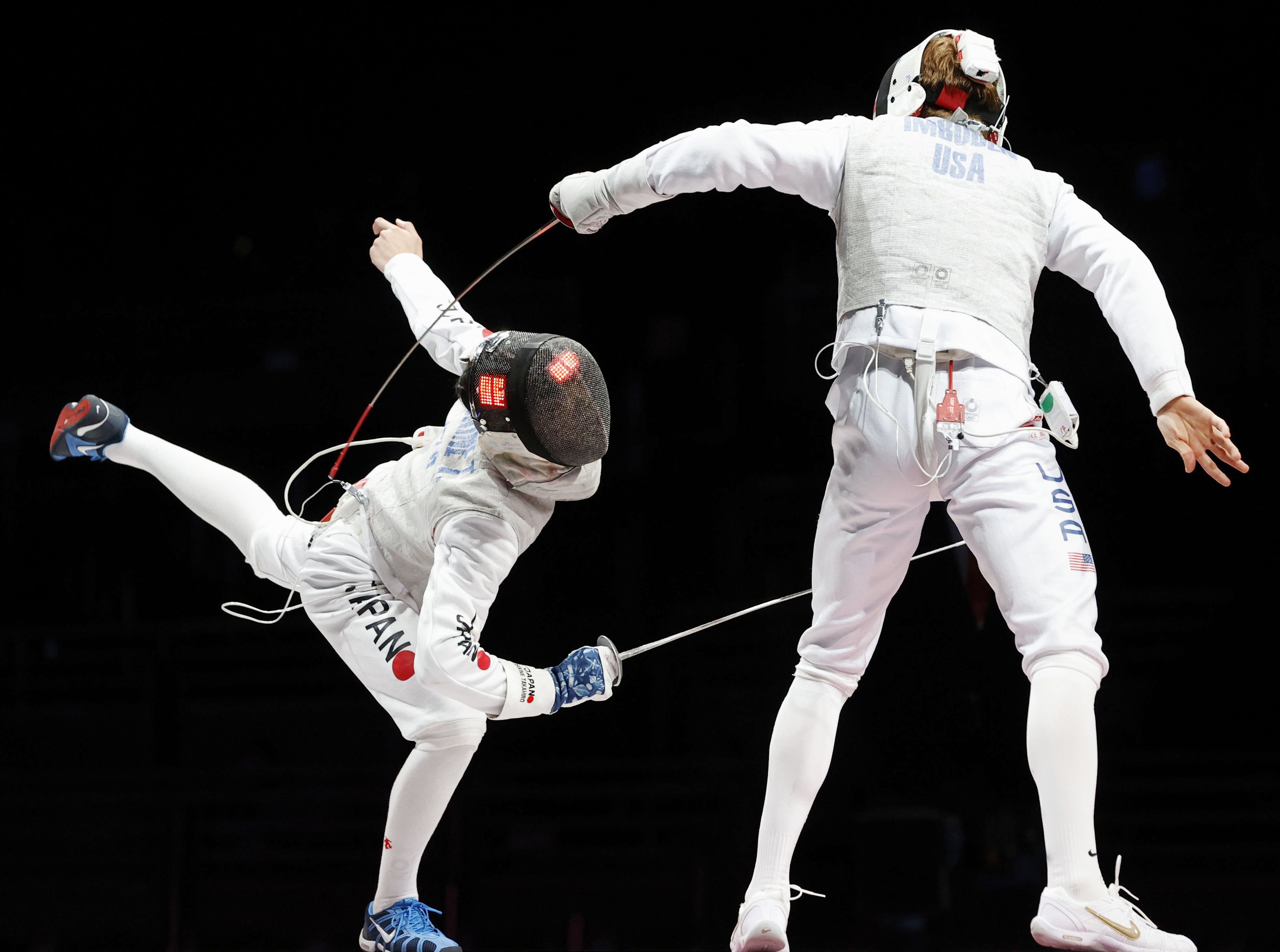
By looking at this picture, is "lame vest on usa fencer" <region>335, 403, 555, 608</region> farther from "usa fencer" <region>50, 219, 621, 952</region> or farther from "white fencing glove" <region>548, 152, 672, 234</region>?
"white fencing glove" <region>548, 152, 672, 234</region>

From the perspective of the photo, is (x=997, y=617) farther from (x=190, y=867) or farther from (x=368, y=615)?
(x=190, y=867)

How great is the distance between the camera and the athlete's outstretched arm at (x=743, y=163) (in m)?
2.03

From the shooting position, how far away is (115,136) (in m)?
3.84

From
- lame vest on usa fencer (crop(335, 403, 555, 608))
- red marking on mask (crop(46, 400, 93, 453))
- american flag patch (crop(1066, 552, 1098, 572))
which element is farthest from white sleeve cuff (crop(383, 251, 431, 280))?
american flag patch (crop(1066, 552, 1098, 572))

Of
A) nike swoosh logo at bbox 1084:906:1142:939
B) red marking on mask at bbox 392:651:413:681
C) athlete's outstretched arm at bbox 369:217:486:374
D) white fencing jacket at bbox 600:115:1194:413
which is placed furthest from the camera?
athlete's outstretched arm at bbox 369:217:486:374

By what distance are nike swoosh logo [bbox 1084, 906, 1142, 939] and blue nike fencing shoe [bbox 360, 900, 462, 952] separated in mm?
1129

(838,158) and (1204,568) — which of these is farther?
(1204,568)

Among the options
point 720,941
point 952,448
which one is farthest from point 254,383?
point 952,448

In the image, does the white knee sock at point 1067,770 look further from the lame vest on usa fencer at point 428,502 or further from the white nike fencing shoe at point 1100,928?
the lame vest on usa fencer at point 428,502

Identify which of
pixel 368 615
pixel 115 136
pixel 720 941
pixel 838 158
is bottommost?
pixel 720 941

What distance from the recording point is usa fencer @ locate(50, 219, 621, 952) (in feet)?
6.89

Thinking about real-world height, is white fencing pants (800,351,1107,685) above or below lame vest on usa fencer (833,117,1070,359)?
below

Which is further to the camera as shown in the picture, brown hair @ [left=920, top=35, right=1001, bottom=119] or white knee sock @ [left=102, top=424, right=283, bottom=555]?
white knee sock @ [left=102, top=424, right=283, bottom=555]

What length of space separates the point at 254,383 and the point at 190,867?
1399 mm
